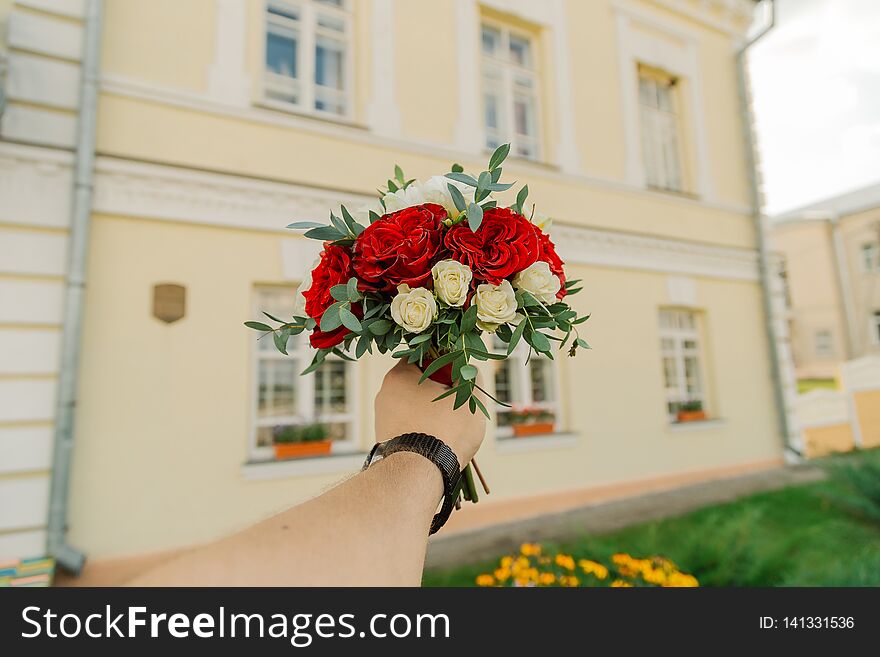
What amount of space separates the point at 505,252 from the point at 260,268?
13.0ft

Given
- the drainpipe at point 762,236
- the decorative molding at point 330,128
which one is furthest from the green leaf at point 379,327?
the drainpipe at point 762,236

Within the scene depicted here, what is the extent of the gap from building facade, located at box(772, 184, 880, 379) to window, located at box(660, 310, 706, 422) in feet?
51.4

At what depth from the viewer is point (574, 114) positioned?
6.56 meters

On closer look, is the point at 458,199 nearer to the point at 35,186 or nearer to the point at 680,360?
the point at 35,186

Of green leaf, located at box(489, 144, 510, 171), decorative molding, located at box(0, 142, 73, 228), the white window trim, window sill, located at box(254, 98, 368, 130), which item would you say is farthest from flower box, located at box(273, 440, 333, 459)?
the white window trim

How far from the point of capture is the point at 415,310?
1.13m

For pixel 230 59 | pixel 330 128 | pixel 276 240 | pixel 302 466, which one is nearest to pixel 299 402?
pixel 302 466

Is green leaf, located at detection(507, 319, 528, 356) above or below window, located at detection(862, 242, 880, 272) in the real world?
below

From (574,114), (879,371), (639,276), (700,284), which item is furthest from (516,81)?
(879,371)

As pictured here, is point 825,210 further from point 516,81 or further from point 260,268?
point 260,268

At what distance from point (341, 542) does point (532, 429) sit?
5.27 meters

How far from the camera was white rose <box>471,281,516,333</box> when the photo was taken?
1.15 m

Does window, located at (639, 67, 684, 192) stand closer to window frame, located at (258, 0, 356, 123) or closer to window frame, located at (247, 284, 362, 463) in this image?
window frame, located at (258, 0, 356, 123)

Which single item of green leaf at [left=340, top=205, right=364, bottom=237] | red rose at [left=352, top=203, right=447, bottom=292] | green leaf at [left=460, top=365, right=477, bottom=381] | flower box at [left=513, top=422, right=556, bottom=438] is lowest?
flower box at [left=513, top=422, right=556, bottom=438]
